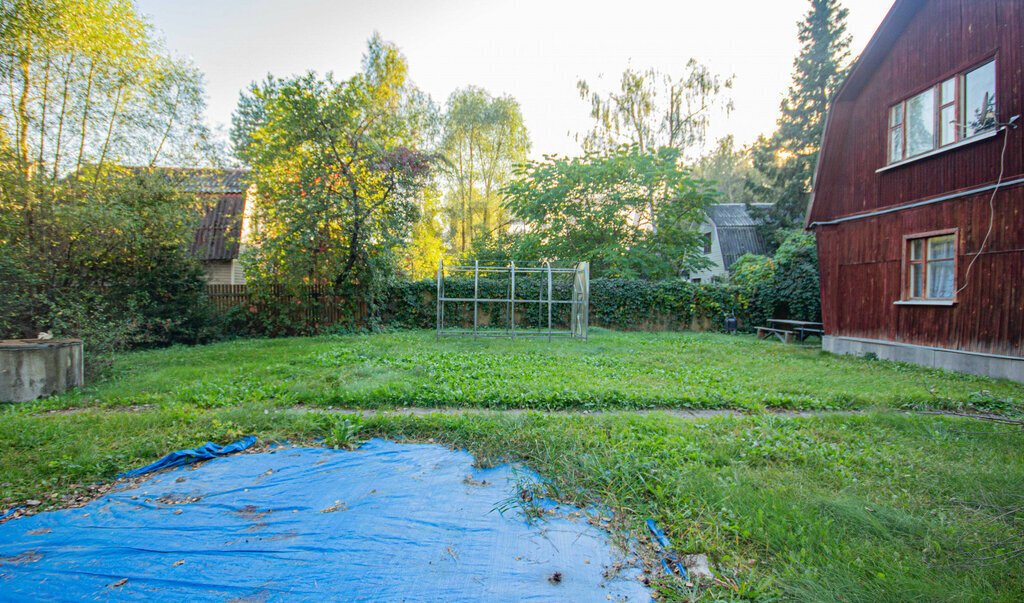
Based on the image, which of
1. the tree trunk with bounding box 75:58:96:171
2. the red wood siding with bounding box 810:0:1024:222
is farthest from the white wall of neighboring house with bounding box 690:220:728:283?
the tree trunk with bounding box 75:58:96:171

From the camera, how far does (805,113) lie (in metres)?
21.2

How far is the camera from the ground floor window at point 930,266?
8.15 metres

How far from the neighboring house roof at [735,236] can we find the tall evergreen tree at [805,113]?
306cm

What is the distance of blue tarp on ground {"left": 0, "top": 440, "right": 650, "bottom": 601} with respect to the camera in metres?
2.03

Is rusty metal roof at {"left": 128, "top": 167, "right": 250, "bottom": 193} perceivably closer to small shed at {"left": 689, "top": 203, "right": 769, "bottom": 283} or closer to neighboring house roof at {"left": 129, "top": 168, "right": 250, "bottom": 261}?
neighboring house roof at {"left": 129, "top": 168, "right": 250, "bottom": 261}

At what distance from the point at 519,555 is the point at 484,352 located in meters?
7.28

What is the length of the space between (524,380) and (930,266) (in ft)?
27.1

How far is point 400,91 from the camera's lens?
75.7ft

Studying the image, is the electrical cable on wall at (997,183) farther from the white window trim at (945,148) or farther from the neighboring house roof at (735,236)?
the neighboring house roof at (735,236)

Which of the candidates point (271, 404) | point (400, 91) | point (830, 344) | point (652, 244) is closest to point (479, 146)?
point (400, 91)

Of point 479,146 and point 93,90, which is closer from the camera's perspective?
point 93,90

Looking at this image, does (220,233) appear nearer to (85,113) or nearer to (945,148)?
(85,113)

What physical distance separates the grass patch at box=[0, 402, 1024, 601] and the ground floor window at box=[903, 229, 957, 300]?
503 centimetres

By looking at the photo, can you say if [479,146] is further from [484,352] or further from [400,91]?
[484,352]
